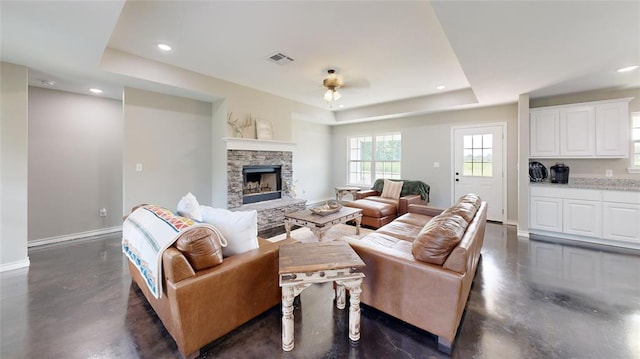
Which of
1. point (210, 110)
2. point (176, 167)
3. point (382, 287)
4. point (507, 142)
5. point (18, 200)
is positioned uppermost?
point (210, 110)

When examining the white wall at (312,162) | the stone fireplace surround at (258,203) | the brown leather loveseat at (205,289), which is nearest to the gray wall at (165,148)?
the stone fireplace surround at (258,203)

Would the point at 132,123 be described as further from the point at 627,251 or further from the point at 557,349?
the point at 627,251

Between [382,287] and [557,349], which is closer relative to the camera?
[557,349]

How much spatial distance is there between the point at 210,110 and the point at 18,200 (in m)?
2.89

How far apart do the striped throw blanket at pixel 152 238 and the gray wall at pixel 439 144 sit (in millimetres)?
5467

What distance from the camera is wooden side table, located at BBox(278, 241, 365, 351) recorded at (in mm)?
1625

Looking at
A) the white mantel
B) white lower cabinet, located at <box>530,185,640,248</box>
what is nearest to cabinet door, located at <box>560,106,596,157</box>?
white lower cabinet, located at <box>530,185,640,248</box>

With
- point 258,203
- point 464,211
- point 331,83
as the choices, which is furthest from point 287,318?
point 258,203

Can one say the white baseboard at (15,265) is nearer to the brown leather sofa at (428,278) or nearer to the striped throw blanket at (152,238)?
the striped throw blanket at (152,238)

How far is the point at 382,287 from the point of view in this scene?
196cm

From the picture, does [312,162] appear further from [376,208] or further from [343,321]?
[343,321]

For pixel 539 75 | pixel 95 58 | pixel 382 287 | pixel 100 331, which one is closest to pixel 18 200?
pixel 95 58

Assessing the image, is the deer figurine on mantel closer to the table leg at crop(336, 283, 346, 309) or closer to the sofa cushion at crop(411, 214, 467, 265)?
the table leg at crop(336, 283, 346, 309)

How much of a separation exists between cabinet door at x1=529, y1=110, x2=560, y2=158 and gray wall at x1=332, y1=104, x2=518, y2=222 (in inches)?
22.9
